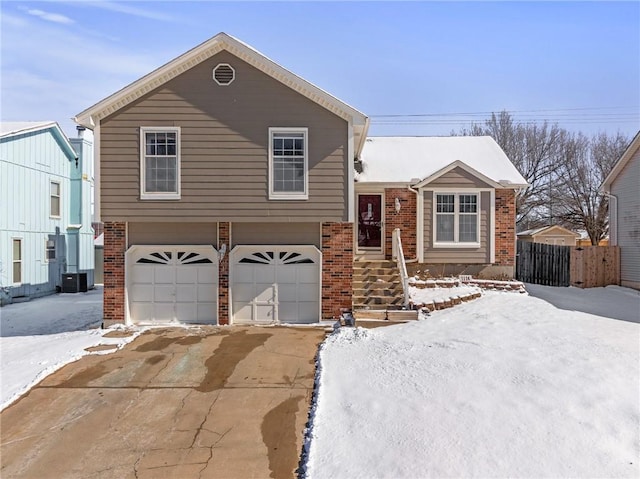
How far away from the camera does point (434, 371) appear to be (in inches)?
297

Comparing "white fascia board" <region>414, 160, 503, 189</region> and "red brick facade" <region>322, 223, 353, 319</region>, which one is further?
"white fascia board" <region>414, 160, 503, 189</region>

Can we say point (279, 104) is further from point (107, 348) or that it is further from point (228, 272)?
point (107, 348)

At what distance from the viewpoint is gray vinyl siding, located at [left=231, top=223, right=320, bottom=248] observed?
11.7 m

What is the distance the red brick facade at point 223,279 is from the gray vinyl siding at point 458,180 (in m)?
6.82

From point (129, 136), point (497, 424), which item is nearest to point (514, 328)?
point (497, 424)

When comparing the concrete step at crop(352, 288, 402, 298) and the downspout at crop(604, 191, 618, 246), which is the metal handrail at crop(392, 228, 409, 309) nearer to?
the concrete step at crop(352, 288, 402, 298)

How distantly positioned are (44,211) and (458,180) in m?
16.6

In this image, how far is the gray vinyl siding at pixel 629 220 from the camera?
15922 mm

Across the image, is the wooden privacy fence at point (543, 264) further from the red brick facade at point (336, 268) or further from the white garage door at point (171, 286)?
the white garage door at point (171, 286)

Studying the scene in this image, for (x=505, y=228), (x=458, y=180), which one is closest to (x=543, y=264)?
(x=505, y=228)

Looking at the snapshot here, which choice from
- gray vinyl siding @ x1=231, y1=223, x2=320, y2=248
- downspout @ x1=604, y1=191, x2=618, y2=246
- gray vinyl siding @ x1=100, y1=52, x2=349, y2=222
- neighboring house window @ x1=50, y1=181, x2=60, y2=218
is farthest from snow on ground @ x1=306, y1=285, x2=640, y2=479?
neighboring house window @ x1=50, y1=181, x2=60, y2=218

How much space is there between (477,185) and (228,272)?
831 centimetres

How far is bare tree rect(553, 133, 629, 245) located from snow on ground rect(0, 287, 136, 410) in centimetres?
3035

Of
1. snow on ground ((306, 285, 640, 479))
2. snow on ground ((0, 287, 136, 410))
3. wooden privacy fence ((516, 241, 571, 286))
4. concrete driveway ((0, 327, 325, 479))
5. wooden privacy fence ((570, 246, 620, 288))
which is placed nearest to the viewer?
snow on ground ((306, 285, 640, 479))
